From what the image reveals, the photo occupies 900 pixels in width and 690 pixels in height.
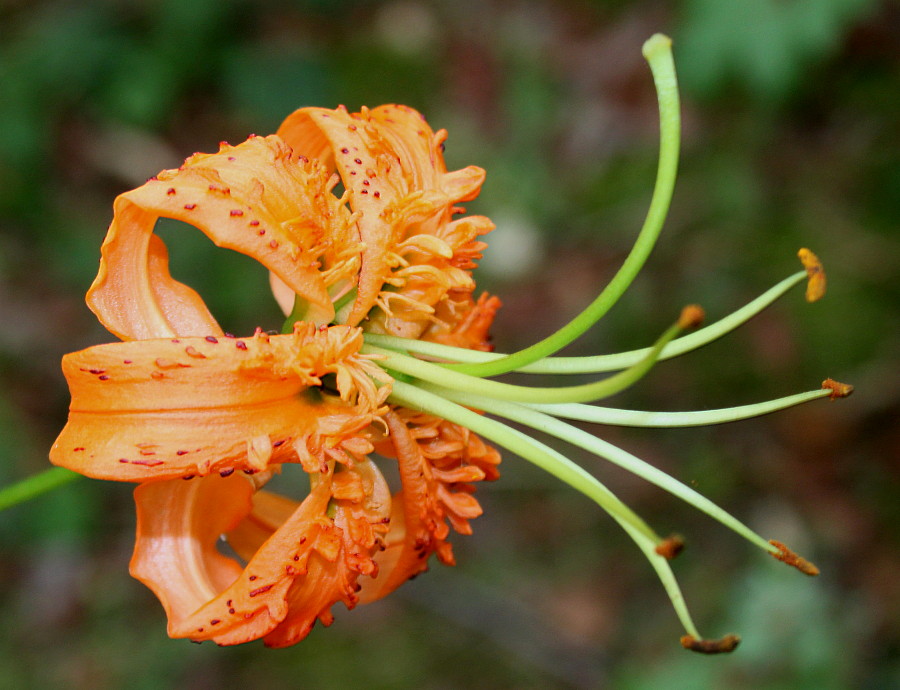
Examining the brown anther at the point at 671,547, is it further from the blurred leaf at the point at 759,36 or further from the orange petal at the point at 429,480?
the blurred leaf at the point at 759,36

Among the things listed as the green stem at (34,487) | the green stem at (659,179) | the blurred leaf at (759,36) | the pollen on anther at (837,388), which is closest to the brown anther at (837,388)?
the pollen on anther at (837,388)

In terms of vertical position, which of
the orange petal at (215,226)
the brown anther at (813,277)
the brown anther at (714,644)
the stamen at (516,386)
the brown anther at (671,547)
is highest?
the orange petal at (215,226)

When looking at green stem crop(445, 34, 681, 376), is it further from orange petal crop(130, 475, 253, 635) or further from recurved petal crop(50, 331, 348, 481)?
orange petal crop(130, 475, 253, 635)

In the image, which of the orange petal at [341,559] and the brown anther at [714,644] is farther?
the orange petal at [341,559]

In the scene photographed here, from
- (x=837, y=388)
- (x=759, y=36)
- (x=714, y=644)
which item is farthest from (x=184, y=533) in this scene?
(x=759, y=36)

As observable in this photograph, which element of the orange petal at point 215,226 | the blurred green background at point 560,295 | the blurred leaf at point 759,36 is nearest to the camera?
the orange petal at point 215,226

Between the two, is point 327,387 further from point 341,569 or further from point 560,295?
point 560,295
